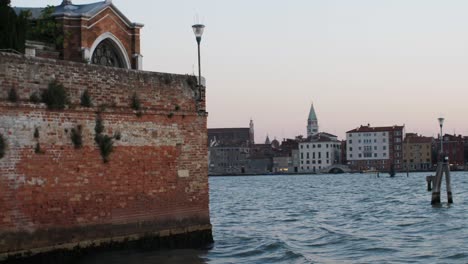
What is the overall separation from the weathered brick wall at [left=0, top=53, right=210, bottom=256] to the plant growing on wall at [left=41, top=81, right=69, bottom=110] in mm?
105

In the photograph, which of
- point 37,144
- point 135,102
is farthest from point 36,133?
point 135,102

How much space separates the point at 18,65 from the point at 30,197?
2.44 metres

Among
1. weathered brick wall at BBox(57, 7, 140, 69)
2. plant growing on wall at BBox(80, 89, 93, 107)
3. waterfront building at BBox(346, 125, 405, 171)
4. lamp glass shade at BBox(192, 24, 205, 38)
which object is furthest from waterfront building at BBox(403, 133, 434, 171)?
plant growing on wall at BBox(80, 89, 93, 107)

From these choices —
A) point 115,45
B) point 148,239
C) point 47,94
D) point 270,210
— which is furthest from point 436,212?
point 47,94

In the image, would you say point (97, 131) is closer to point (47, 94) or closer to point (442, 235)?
point (47, 94)

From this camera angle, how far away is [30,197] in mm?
13570

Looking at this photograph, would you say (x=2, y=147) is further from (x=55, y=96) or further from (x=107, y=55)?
(x=107, y=55)

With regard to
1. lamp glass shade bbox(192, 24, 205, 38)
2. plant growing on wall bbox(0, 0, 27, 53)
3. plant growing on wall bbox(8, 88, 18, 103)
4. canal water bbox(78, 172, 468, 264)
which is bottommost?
canal water bbox(78, 172, 468, 264)

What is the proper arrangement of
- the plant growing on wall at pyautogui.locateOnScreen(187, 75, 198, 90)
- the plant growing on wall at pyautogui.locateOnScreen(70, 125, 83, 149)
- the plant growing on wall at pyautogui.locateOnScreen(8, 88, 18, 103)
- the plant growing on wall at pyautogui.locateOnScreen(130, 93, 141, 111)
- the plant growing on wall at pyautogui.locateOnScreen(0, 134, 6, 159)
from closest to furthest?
the plant growing on wall at pyautogui.locateOnScreen(0, 134, 6, 159), the plant growing on wall at pyautogui.locateOnScreen(8, 88, 18, 103), the plant growing on wall at pyautogui.locateOnScreen(70, 125, 83, 149), the plant growing on wall at pyautogui.locateOnScreen(130, 93, 141, 111), the plant growing on wall at pyautogui.locateOnScreen(187, 75, 198, 90)

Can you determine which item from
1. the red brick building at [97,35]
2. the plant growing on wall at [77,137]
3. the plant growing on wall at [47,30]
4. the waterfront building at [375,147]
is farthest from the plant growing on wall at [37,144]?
the waterfront building at [375,147]

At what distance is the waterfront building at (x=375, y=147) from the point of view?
18188cm

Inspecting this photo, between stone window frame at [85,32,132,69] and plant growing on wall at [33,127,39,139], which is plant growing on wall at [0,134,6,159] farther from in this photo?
stone window frame at [85,32,132,69]

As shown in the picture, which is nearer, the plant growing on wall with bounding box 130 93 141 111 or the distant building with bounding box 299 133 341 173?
the plant growing on wall with bounding box 130 93 141 111

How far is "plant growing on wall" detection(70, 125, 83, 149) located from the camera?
14.6 metres
